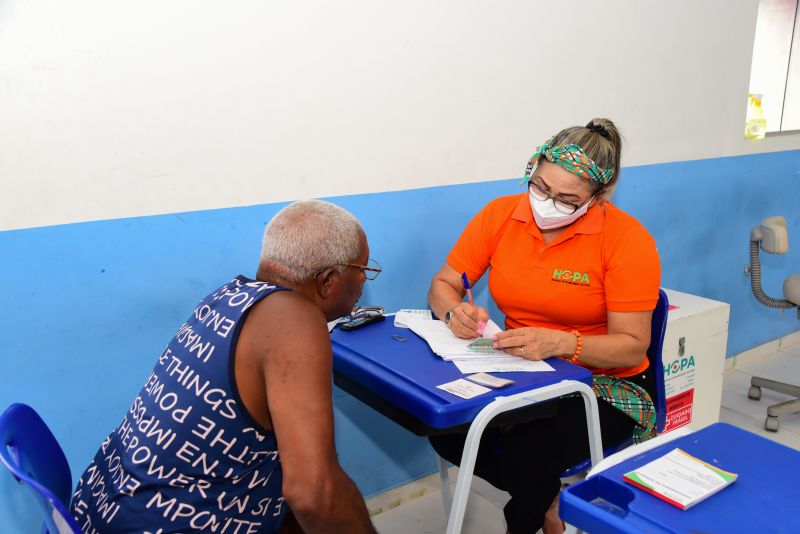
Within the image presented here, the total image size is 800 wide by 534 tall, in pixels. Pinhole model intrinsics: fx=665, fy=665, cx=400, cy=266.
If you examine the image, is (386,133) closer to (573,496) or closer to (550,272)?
(550,272)

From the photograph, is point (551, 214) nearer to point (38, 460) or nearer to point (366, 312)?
point (366, 312)

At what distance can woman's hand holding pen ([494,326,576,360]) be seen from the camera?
5.31 ft

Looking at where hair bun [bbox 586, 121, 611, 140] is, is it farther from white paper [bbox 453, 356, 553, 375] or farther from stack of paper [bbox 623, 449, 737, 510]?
stack of paper [bbox 623, 449, 737, 510]

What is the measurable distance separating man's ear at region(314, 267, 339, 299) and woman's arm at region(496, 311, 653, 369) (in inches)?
20.0

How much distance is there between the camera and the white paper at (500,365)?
5.00 feet

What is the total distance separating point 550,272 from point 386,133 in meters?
0.67

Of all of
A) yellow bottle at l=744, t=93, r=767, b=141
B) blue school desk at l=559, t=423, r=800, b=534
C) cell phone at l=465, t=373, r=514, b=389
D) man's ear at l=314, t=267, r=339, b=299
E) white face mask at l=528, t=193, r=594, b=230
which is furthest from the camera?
yellow bottle at l=744, t=93, r=767, b=141

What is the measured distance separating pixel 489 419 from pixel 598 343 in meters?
0.50

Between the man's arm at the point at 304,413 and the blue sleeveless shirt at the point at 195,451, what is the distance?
66 millimetres

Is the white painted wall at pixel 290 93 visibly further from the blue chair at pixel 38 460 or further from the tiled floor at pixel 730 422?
the tiled floor at pixel 730 422

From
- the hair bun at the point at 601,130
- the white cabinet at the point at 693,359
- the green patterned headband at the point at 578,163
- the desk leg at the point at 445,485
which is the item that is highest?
the hair bun at the point at 601,130

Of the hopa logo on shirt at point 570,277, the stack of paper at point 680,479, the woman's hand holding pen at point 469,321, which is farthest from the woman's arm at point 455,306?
the stack of paper at point 680,479

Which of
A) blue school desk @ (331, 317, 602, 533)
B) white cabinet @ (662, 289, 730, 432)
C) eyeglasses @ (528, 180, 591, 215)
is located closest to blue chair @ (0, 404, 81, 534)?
blue school desk @ (331, 317, 602, 533)

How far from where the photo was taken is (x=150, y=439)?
→ 1166 mm
